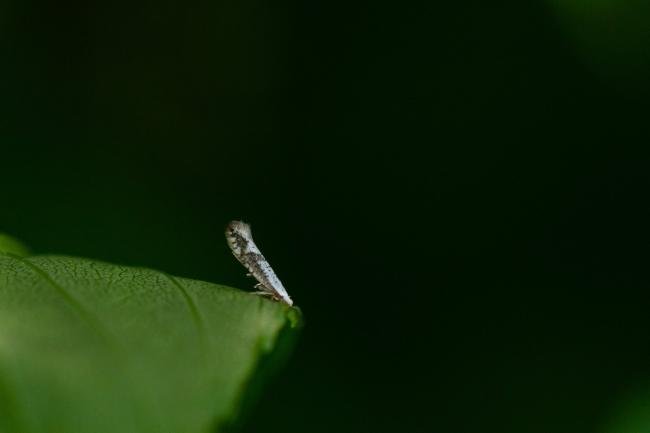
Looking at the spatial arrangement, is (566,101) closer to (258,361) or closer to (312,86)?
(312,86)

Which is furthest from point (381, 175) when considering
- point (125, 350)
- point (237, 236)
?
point (125, 350)

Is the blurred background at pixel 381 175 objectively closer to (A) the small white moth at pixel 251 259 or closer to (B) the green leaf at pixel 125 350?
(A) the small white moth at pixel 251 259

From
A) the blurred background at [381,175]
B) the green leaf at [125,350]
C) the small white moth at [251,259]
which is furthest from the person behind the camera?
the blurred background at [381,175]

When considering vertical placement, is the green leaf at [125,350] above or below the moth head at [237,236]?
below

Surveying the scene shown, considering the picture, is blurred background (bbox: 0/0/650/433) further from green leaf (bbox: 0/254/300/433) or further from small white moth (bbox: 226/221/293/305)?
green leaf (bbox: 0/254/300/433)

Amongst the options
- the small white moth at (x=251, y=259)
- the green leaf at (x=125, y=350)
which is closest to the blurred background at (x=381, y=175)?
the small white moth at (x=251, y=259)

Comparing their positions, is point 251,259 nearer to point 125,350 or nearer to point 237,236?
point 237,236

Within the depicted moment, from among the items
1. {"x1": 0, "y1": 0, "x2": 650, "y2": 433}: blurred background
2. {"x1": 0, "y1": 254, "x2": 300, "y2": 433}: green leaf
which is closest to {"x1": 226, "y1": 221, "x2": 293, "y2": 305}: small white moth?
{"x1": 0, "y1": 0, "x2": 650, "y2": 433}: blurred background
